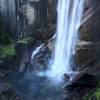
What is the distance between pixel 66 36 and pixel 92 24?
1.97m

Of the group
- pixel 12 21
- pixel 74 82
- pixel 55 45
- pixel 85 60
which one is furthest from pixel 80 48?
pixel 12 21

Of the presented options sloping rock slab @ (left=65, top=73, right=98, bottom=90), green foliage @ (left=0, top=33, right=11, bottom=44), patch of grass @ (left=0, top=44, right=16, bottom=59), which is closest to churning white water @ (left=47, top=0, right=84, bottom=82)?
sloping rock slab @ (left=65, top=73, right=98, bottom=90)

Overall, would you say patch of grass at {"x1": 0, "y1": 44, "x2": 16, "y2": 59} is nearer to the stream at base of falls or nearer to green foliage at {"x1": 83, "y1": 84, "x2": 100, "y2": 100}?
the stream at base of falls

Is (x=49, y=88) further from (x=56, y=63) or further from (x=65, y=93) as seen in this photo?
(x=56, y=63)

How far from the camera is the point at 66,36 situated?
45.9 feet

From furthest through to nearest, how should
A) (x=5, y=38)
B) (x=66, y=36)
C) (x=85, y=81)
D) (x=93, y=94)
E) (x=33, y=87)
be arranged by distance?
(x=5, y=38) → (x=66, y=36) → (x=33, y=87) → (x=85, y=81) → (x=93, y=94)

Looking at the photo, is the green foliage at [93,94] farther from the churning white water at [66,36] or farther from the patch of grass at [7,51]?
the patch of grass at [7,51]

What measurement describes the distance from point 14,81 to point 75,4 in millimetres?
3700

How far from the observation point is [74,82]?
1129cm

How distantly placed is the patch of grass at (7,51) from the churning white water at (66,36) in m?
1.80

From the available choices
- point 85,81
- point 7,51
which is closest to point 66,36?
point 7,51

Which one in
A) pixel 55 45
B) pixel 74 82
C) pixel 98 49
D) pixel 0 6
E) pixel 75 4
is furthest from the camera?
pixel 0 6

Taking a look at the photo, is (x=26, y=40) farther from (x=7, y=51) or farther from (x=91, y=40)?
(x=91, y=40)

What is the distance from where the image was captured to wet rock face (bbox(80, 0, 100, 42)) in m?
12.2
